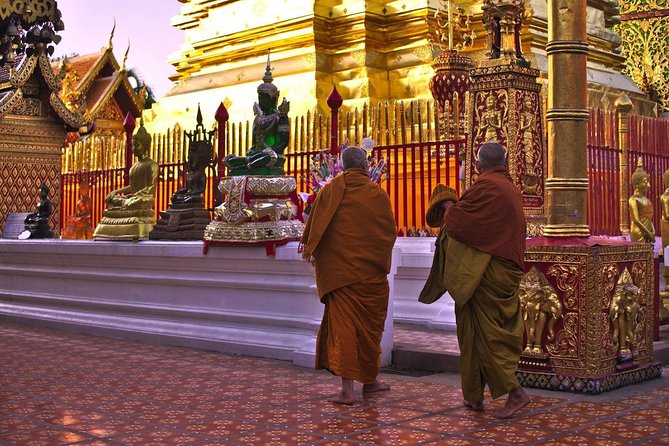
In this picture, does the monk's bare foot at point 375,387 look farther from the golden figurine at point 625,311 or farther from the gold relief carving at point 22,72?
the gold relief carving at point 22,72

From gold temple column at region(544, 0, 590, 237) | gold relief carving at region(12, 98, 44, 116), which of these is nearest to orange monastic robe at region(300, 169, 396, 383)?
gold temple column at region(544, 0, 590, 237)

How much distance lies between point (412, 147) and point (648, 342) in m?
2.75

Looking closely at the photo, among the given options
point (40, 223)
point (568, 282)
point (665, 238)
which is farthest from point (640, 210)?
point (40, 223)

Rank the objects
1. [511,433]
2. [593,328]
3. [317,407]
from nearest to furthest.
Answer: [511,433]
[317,407]
[593,328]

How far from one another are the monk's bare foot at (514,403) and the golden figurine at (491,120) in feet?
8.65

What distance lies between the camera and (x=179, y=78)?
13.2 m

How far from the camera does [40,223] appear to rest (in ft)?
32.6

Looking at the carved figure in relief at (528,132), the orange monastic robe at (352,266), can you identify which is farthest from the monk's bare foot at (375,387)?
the carved figure in relief at (528,132)

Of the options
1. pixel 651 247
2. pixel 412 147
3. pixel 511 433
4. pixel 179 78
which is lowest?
pixel 511 433

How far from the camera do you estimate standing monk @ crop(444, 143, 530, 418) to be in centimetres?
457

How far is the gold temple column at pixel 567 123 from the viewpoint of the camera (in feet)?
17.1

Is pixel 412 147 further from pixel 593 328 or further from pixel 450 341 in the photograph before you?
pixel 593 328

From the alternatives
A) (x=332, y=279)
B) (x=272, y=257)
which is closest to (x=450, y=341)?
(x=272, y=257)

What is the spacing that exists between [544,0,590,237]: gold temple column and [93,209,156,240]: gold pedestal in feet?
12.6
